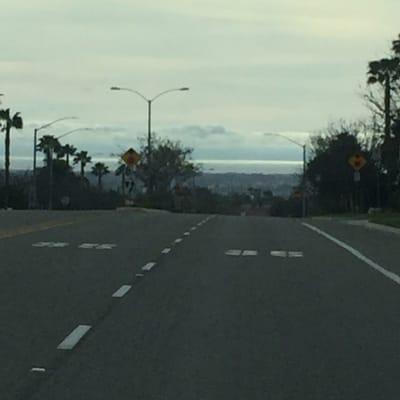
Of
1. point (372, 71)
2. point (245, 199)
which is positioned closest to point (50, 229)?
point (372, 71)

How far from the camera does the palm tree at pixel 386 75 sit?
221 ft

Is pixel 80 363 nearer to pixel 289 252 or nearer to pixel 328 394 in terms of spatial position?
pixel 328 394

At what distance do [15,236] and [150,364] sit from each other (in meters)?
21.4

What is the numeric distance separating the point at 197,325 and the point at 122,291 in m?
3.77

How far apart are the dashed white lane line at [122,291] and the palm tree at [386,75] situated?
5027 centimetres

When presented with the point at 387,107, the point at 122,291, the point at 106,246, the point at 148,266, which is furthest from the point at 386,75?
the point at 122,291

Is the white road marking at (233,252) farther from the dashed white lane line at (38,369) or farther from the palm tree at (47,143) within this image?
the palm tree at (47,143)

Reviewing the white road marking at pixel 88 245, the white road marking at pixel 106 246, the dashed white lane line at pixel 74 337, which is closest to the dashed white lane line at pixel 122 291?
the dashed white lane line at pixel 74 337

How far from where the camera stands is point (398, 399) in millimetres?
8227

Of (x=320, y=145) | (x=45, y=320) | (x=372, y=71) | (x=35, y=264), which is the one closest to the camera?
(x=45, y=320)

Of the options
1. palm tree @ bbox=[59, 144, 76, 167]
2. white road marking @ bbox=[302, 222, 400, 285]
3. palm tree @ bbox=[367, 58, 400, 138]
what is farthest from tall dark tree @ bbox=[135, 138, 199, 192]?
white road marking @ bbox=[302, 222, 400, 285]

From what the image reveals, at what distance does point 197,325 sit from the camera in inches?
483

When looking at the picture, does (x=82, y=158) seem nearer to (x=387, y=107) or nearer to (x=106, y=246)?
(x=387, y=107)

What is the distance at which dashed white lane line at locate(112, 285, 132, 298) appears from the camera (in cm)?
1530
